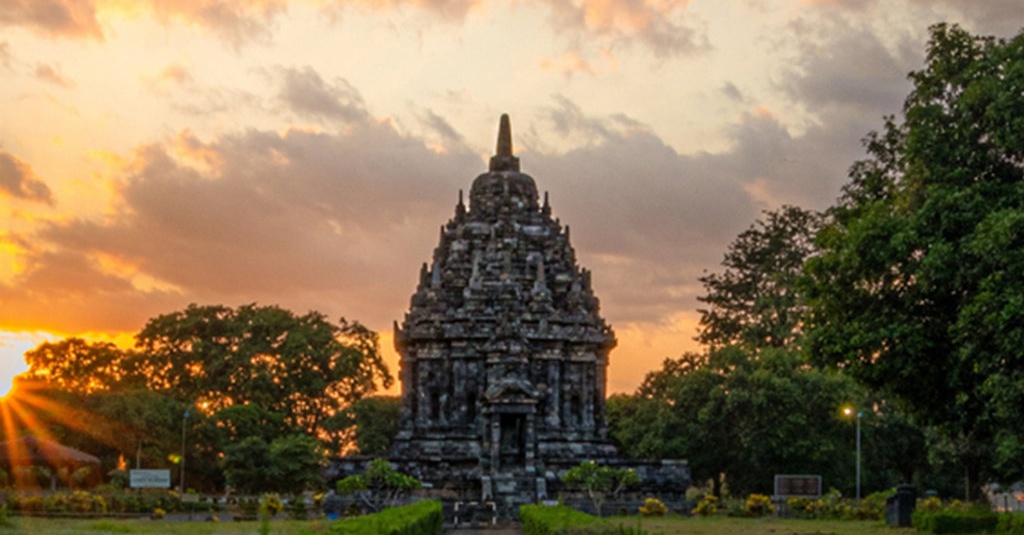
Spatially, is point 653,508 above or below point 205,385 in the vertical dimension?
below

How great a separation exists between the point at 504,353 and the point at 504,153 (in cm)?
1173

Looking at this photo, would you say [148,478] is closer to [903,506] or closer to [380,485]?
[380,485]

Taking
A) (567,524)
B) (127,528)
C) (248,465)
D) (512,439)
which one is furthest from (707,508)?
(567,524)

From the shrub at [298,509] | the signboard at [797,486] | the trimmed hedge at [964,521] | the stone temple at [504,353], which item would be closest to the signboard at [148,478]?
the shrub at [298,509]

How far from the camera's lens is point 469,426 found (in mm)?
59219

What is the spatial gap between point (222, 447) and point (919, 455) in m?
36.5

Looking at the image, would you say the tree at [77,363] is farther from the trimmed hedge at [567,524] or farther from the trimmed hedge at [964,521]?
the trimmed hedge at [964,521]

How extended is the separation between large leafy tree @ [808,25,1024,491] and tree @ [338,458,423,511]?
20.8 m

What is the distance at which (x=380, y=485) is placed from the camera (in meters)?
50.5

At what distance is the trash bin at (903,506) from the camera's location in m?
39.9

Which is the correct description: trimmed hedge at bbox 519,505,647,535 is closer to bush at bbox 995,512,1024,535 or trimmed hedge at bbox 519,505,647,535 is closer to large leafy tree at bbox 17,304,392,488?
bush at bbox 995,512,1024,535

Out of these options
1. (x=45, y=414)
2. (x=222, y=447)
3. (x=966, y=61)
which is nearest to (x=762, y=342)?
(x=222, y=447)

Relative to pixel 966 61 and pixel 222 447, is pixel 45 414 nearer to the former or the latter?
pixel 222 447

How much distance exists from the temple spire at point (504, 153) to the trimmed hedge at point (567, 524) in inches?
1127
